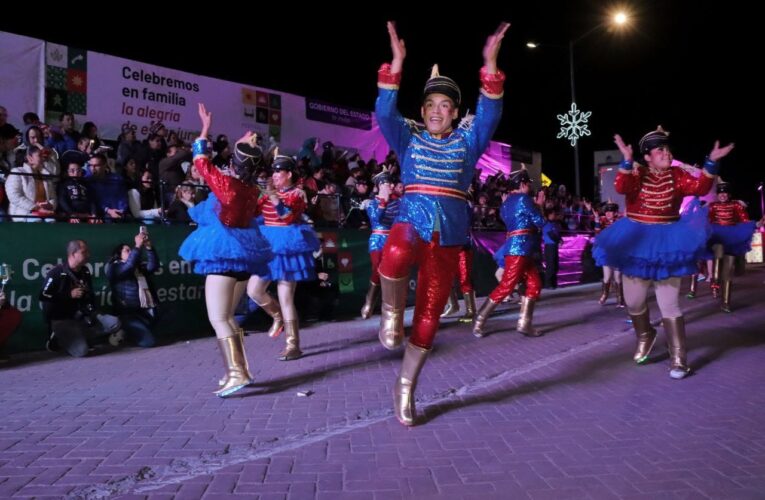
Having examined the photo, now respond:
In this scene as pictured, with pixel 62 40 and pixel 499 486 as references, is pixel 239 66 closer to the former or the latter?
pixel 62 40

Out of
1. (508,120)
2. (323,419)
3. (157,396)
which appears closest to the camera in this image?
(323,419)

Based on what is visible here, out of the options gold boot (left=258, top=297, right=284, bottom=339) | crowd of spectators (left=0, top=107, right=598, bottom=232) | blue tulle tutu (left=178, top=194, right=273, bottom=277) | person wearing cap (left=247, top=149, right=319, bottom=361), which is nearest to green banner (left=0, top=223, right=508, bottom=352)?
crowd of spectators (left=0, top=107, right=598, bottom=232)

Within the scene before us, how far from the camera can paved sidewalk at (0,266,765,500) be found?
323 centimetres

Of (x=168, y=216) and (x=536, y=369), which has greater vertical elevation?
(x=168, y=216)

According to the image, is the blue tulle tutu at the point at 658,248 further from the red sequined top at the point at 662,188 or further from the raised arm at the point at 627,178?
the raised arm at the point at 627,178

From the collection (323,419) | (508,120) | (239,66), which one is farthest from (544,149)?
(323,419)

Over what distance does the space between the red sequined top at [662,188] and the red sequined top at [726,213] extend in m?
6.39

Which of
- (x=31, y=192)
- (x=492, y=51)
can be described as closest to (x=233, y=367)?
(x=492, y=51)

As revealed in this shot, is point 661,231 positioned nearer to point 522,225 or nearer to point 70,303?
point 522,225

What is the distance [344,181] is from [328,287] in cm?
445

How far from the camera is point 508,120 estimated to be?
90.2ft

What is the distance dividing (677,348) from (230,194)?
172 inches

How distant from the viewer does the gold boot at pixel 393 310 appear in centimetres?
402

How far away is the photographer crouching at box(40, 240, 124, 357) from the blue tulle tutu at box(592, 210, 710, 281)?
244 inches
